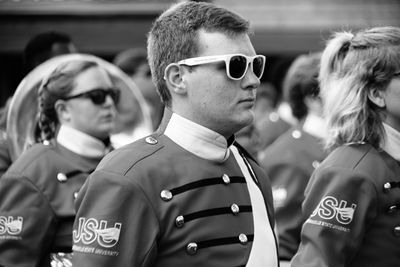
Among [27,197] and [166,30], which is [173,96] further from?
[27,197]

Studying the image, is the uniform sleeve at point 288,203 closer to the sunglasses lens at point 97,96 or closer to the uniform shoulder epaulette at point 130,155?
the sunglasses lens at point 97,96

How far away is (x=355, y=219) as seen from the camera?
3.70m

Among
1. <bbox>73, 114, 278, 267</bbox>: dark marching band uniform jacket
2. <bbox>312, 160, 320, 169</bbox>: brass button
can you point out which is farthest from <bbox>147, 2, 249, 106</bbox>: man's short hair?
<bbox>312, 160, 320, 169</bbox>: brass button

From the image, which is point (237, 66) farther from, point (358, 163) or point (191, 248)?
point (358, 163)

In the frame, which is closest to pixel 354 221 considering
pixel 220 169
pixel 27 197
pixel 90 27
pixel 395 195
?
pixel 395 195

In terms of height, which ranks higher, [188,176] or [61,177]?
[188,176]

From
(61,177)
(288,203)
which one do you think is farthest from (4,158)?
(288,203)

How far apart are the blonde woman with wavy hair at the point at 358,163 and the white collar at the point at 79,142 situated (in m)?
1.35

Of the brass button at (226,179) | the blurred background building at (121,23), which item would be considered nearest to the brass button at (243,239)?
the brass button at (226,179)

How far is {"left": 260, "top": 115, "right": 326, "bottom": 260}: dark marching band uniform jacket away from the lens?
19.4 feet

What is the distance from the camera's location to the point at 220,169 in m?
3.42

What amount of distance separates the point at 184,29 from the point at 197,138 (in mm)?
426

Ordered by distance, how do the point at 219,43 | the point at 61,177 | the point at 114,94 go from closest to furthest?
1. the point at 219,43
2. the point at 61,177
3. the point at 114,94

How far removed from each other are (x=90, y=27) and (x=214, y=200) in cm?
1138
